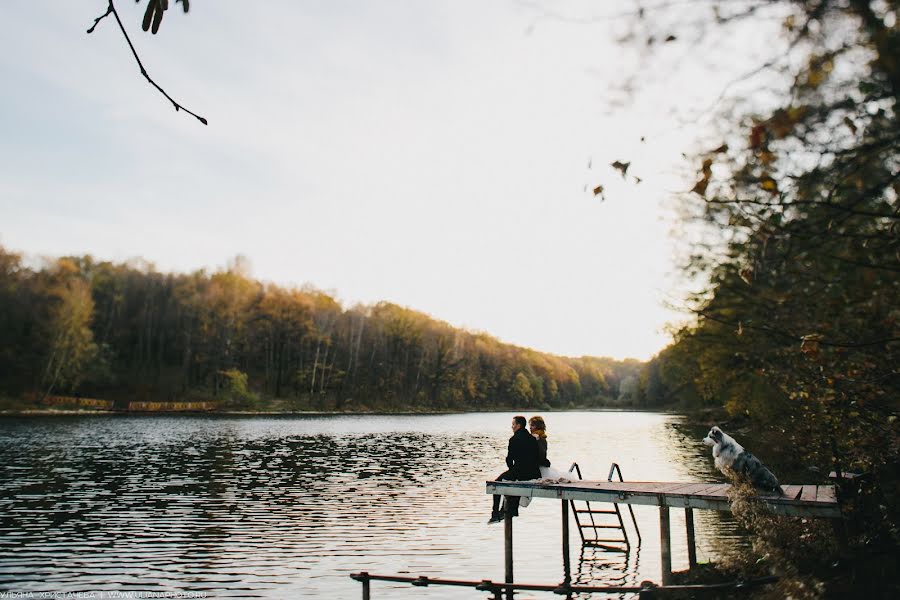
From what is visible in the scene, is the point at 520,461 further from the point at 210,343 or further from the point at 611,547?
the point at 210,343

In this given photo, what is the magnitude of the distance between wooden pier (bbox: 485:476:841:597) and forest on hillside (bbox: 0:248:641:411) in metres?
73.5

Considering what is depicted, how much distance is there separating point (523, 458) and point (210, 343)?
8950 centimetres

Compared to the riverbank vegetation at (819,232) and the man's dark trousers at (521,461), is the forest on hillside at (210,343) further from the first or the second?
the riverbank vegetation at (819,232)

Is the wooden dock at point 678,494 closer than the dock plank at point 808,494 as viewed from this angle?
Yes

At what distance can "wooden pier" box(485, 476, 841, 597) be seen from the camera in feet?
31.2

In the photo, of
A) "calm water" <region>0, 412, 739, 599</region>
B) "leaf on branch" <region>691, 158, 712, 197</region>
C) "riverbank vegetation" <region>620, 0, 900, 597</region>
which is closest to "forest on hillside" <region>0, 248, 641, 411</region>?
"calm water" <region>0, 412, 739, 599</region>

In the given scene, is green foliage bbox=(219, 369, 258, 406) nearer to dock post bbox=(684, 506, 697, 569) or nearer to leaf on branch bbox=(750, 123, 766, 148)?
dock post bbox=(684, 506, 697, 569)

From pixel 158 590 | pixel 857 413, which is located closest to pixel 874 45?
pixel 857 413

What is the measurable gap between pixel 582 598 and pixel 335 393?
9512 centimetres

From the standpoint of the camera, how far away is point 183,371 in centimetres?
9475

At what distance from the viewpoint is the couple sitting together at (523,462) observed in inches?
488

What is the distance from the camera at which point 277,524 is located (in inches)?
674

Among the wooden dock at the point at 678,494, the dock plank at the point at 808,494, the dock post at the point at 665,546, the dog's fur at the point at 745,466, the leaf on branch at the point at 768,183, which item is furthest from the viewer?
the dock post at the point at 665,546

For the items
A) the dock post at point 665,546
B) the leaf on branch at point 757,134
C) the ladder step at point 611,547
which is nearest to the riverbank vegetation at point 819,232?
the leaf on branch at point 757,134
